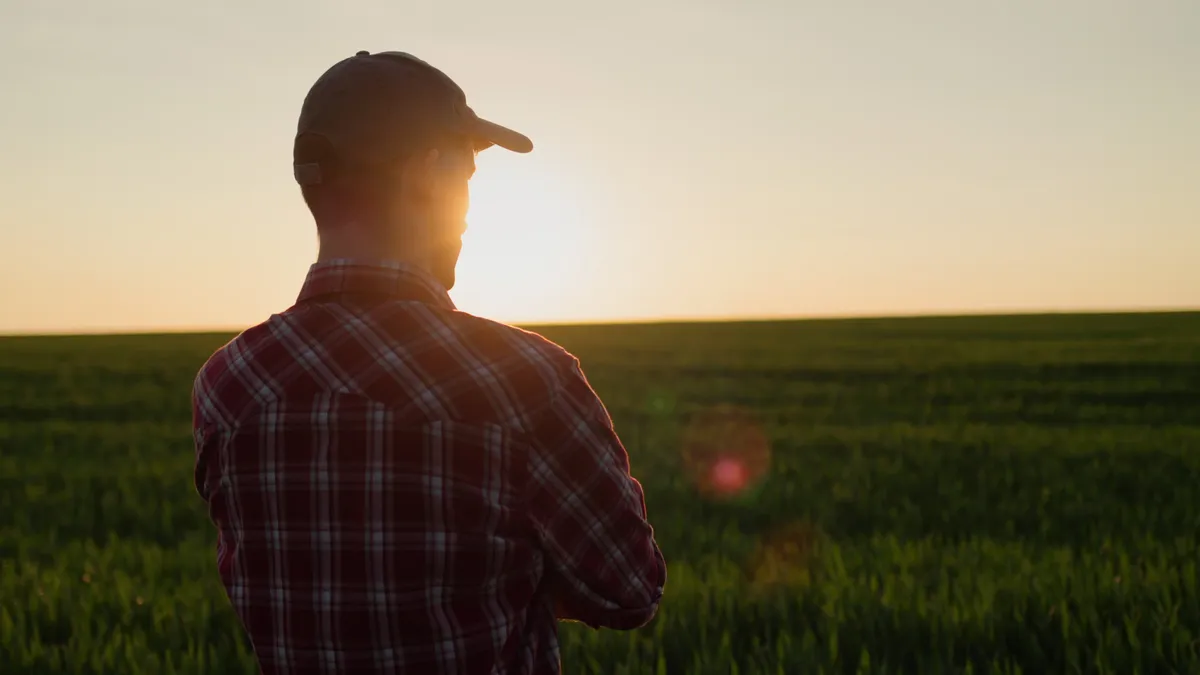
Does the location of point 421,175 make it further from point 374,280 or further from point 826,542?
point 826,542

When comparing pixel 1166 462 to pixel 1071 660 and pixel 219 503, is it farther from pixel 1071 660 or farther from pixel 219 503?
pixel 219 503

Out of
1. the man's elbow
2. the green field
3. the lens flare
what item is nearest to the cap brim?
the man's elbow

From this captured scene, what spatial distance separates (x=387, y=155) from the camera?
1.70 m

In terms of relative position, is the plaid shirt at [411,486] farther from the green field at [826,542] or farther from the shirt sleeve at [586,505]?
the green field at [826,542]

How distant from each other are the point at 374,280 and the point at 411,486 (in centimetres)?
35

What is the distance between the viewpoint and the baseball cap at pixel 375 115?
1700 mm

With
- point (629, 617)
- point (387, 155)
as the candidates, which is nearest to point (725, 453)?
point (629, 617)

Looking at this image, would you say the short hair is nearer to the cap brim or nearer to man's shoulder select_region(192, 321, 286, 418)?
the cap brim

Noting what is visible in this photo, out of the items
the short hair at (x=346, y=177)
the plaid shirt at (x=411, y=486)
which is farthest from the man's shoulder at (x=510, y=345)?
the short hair at (x=346, y=177)

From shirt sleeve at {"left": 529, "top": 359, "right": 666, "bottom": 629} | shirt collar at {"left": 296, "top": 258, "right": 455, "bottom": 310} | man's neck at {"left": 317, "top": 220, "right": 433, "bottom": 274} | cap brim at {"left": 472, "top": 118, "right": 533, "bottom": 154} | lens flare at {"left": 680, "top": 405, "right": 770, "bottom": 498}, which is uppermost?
cap brim at {"left": 472, "top": 118, "right": 533, "bottom": 154}

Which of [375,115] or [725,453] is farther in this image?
[725,453]

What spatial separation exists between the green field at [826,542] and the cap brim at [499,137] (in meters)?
3.05

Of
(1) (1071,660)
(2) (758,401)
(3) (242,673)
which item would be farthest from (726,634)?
(2) (758,401)

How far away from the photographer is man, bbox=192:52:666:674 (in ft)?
5.32
